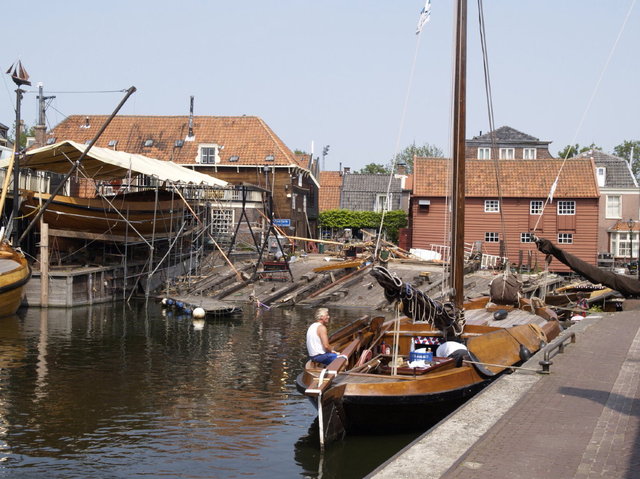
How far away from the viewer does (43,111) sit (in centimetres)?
5578

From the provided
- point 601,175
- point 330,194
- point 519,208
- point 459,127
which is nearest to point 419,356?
point 459,127

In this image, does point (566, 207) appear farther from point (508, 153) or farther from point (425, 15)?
point (425, 15)

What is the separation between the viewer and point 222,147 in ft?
187

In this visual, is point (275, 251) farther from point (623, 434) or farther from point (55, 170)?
point (623, 434)

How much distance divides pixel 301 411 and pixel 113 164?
22.2 m

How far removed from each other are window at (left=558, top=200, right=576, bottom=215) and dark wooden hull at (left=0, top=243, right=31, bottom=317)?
116ft

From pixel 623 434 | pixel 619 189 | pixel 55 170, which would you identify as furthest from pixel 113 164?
pixel 619 189

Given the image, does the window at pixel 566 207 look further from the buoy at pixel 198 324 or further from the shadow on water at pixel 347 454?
the shadow on water at pixel 347 454

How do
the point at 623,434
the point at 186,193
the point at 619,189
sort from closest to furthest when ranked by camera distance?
the point at 623,434
the point at 186,193
the point at 619,189

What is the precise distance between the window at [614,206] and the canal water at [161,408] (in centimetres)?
4365

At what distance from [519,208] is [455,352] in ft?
131

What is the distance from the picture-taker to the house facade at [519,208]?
52.1 m

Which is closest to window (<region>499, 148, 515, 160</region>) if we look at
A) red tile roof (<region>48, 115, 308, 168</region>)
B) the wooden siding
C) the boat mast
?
the wooden siding

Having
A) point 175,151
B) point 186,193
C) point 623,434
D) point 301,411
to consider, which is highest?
point 175,151
